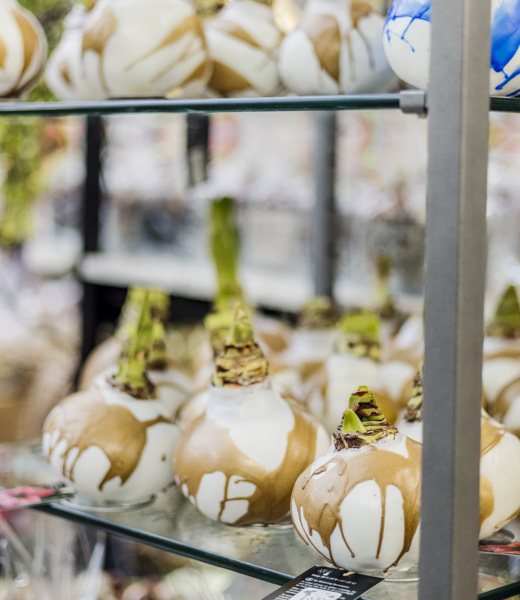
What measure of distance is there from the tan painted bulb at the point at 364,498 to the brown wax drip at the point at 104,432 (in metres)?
0.24

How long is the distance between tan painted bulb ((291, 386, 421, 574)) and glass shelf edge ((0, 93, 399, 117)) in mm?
245

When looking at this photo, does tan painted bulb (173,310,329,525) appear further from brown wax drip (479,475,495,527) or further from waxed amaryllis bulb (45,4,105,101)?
waxed amaryllis bulb (45,4,105,101)

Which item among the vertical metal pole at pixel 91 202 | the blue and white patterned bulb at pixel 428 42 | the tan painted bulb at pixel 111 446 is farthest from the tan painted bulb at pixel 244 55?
the vertical metal pole at pixel 91 202

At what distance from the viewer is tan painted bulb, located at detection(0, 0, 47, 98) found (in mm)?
1043

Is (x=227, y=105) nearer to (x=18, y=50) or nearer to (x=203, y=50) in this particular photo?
(x=203, y=50)

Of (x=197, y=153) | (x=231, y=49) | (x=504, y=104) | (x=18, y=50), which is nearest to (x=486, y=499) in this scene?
(x=504, y=104)

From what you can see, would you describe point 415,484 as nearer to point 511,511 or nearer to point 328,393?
point 511,511

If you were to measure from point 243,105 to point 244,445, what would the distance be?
0.33 metres

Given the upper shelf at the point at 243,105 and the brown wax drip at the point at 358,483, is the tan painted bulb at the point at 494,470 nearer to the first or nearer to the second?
the brown wax drip at the point at 358,483

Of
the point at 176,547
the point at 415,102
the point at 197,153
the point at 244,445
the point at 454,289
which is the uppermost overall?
the point at 197,153

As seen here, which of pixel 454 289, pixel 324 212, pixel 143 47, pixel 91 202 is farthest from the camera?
pixel 91 202

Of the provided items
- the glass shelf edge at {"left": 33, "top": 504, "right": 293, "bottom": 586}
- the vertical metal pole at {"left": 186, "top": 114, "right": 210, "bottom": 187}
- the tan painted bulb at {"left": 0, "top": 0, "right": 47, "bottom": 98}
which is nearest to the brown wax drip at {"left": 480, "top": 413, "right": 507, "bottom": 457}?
the glass shelf edge at {"left": 33, "top": 504, "right": 293, "bottom": 586}

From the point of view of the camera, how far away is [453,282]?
632mm

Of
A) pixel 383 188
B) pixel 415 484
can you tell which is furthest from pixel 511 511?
pixel 383 188
